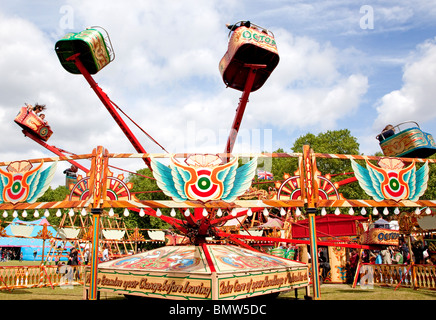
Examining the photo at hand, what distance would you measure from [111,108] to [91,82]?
1356 millimetres

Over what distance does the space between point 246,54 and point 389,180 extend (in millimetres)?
7107

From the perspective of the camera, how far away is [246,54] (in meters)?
12.8

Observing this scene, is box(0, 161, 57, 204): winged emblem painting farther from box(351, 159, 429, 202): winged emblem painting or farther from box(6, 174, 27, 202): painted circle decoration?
box(351, 159, 429, 202): winged emblem painting

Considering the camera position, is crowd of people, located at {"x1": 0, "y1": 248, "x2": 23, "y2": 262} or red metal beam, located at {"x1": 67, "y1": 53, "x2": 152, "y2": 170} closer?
red metal beam, located at {"x1": 67, "y1": 53, "x2": 152, "y2": 170}

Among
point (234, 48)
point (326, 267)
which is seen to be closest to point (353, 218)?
point (326, 267)

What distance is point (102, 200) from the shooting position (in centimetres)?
790

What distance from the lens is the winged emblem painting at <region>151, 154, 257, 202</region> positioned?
24.4 ft

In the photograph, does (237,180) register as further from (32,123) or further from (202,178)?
(32,123)

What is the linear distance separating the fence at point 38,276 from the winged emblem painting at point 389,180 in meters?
11.5

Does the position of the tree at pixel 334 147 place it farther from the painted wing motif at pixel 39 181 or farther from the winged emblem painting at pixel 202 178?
the painted wing motif at pixel 39 181

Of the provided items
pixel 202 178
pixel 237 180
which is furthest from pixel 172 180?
pixel 237 180

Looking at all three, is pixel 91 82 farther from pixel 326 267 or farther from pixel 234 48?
pixel 326 267

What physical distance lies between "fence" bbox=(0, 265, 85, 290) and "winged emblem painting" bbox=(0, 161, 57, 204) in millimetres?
5068

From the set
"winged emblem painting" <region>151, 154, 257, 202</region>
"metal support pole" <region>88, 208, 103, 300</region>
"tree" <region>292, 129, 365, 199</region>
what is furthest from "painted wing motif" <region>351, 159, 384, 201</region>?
"tree" <region>292, 129, 365, 199</region>
